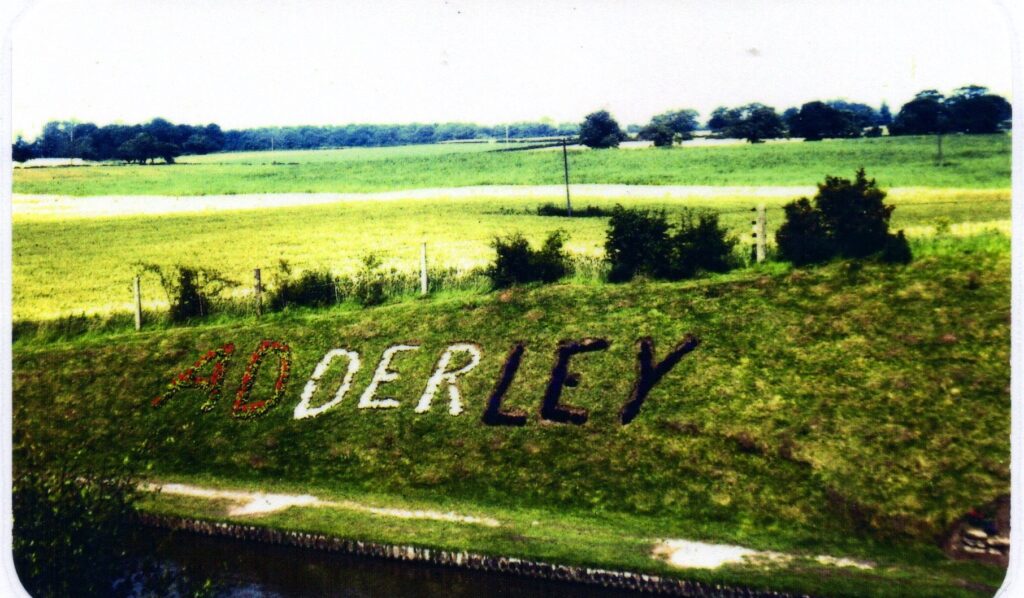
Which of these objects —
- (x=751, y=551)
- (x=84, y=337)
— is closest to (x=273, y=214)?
(x=84, y=337)

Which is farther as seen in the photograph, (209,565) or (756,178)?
(756,178)

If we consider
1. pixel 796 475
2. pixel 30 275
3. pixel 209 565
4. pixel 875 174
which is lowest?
pixel 209 565

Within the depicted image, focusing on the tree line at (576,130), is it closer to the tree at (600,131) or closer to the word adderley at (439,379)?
the tree at (600,131)

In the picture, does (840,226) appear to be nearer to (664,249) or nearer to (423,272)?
(664,249)

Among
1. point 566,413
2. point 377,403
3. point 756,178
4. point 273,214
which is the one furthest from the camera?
point 273,214

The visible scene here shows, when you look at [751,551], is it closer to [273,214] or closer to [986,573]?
[986,573]

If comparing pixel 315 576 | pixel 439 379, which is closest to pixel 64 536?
pixel 315 576

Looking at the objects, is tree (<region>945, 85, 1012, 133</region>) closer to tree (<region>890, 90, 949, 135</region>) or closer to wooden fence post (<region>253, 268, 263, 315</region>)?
tree (<region>890, 90, 949, 135</region>)
